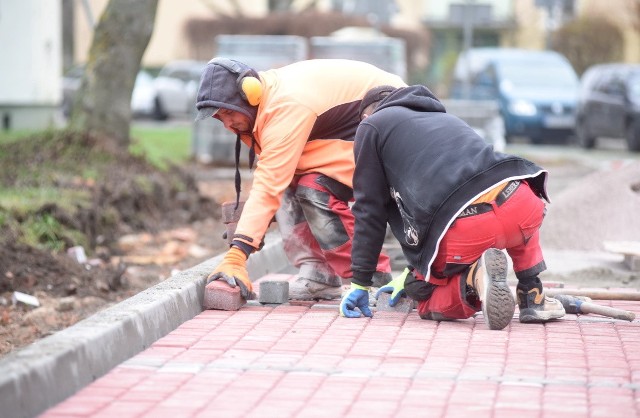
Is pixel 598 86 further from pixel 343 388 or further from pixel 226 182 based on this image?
pixel 343 388

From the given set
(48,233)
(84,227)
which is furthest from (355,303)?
(84,227)

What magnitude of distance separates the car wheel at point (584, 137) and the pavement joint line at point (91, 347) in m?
18.3

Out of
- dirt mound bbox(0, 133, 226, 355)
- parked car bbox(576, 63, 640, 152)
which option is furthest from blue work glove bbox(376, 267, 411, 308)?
parked car bbox(576, 63, 640, 152)

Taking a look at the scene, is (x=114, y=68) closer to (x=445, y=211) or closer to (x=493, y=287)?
(x=445, y=211)

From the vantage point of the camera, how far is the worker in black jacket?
5.76 metres

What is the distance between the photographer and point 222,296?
21.1 feet

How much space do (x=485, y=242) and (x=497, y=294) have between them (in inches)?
10.8

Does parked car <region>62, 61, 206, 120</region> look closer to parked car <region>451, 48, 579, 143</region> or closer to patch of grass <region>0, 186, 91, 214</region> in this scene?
parked car <region>451, 48, 579, 143</region>

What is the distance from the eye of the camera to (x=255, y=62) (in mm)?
19906

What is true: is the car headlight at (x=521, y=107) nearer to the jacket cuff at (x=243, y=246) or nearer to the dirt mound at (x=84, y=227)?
the dirt mound at (x=84, y=227)

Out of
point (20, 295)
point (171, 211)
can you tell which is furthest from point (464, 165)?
point (171, 211)

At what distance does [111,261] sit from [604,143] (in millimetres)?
18785

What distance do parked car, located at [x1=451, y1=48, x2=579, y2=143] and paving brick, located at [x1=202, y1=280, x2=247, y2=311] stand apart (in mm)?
17936

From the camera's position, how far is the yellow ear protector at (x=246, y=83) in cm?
631
